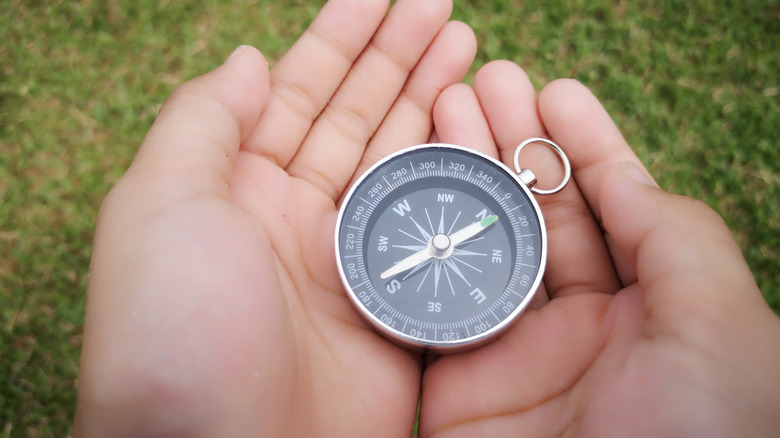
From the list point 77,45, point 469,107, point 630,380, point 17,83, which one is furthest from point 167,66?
point 630,380

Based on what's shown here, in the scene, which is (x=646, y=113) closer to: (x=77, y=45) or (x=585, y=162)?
(x=585, y=162)

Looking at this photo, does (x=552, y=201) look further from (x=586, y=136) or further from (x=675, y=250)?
(x=675, y=250)

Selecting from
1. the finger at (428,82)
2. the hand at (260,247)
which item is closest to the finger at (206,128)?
the hand at (260,247)

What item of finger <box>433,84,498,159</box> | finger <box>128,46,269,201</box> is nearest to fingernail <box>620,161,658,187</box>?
finger <box>433,84,498,159</box>

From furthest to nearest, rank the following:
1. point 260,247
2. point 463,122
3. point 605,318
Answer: point 463,122 → point 605,318 → point 260,247

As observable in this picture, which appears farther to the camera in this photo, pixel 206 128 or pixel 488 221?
pixel 488 221

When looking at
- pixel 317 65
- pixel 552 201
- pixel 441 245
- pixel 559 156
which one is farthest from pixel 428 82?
pixel 441 245
